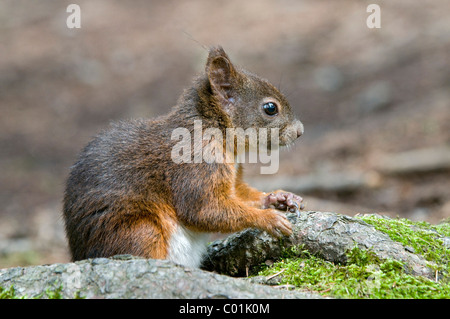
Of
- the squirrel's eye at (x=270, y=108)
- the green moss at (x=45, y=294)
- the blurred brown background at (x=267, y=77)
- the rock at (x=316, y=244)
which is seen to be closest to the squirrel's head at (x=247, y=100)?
the squirrel's eye at (x=270, y=108)

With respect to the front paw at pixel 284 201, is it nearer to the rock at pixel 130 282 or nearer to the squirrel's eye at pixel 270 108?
the squirrel's eye at pixel 270 108

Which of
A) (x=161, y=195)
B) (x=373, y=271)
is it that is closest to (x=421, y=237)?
(x=373, y=271)

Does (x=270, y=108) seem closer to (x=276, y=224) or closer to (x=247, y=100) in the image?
(x=247, y=100)

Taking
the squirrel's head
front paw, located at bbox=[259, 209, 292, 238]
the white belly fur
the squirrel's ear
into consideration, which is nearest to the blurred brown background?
the squirrel's head

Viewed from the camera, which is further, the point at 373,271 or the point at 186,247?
the point at 186,247

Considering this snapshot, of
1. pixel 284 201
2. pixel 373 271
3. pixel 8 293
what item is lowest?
pixel 8 293
